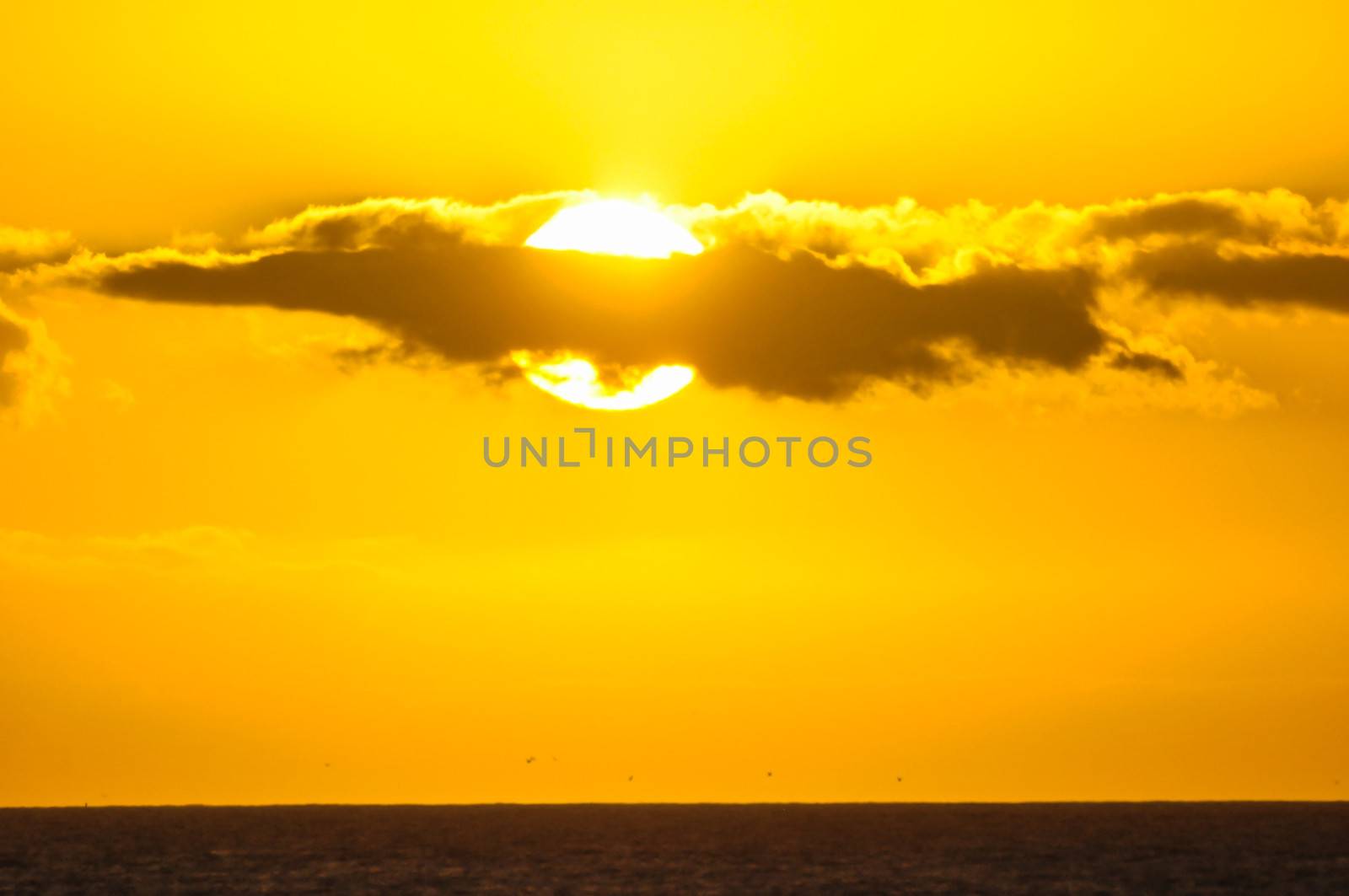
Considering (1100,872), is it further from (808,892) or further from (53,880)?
(53,880)

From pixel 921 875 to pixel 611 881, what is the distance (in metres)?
23.9

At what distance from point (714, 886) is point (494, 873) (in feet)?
86.4

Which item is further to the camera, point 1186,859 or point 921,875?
point 1186,859

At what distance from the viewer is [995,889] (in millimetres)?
144750

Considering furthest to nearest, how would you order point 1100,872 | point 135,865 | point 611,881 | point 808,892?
point 135,865, point 1100,872, point 611,881, point 808,892

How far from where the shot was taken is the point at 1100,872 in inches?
6417

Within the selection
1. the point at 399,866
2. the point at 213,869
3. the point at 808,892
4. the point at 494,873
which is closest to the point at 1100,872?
the point at 808,892

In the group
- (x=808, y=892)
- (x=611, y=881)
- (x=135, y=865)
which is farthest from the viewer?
(x=135, y=865)

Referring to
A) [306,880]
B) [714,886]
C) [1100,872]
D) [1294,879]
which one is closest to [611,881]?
[714,886]

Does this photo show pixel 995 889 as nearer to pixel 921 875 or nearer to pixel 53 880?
pixel 921 875

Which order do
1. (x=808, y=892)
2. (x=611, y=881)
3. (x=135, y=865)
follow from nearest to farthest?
(x=808, y=892)
(x=611, y=881)
(x=135, y=865)

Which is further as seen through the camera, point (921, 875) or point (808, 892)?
point (921, 875)

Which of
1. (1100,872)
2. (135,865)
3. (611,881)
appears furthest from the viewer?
(135,865)

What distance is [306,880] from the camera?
6156 inches
